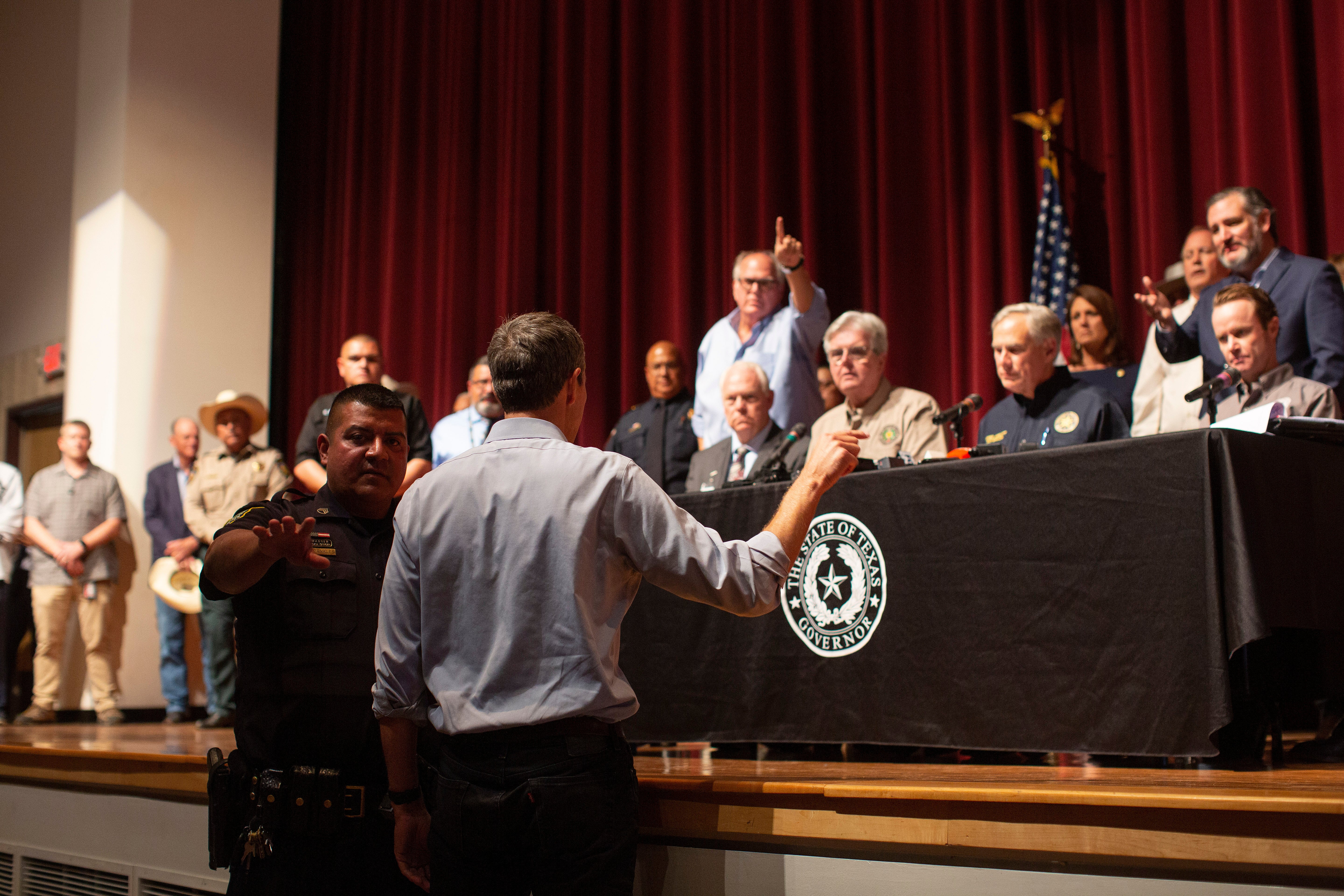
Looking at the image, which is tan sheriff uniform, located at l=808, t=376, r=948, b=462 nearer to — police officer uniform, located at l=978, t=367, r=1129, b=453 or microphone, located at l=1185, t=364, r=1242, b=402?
police officer uniform, located at l=978, t=367, r=1129, b=453

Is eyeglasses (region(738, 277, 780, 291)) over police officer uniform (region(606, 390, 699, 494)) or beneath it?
over

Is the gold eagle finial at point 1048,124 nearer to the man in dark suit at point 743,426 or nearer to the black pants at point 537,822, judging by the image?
the man in dark suit at point 743,426

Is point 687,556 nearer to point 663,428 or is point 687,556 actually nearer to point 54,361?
point 663,428

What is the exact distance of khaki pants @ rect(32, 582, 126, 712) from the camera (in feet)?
19.5

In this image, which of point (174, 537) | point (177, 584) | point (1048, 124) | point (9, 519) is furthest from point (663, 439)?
point (9, 519)

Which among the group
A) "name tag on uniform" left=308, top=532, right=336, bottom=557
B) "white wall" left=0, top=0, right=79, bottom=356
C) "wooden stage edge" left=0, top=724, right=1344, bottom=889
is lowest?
"wooden stage edge" left=0, top=724, right=1344, bottom=889

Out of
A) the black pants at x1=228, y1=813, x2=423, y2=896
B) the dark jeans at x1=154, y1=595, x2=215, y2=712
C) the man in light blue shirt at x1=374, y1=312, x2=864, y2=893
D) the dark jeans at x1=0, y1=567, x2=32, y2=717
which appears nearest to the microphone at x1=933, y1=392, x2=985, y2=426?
the man in light blue shirt at x1=374, y1=312, x2=864, y2=893

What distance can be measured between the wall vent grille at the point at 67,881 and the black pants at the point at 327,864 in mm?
1197

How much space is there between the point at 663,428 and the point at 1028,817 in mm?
2938

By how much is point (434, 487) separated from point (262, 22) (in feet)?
22.9

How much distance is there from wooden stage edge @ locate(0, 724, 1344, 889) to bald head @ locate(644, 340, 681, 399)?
2375 millimetres

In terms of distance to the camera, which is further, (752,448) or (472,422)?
(472,422)

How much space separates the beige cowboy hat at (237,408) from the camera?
6043 mm

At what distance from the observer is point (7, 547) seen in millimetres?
6074
